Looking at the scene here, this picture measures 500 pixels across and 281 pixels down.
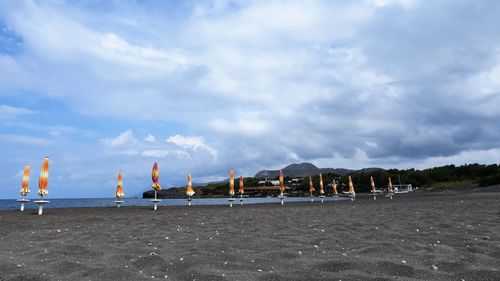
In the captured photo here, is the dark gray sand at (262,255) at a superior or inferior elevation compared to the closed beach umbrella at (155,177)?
inferior

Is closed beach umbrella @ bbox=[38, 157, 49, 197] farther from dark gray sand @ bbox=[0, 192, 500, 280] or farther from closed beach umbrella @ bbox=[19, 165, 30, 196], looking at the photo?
dark gray sand @ bbox=[0, 192, 500, 280]

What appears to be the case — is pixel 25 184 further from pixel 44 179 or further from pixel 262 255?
pixel 262 255

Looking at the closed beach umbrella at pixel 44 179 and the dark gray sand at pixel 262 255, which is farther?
the closed beach umbrella at pixel 44 179

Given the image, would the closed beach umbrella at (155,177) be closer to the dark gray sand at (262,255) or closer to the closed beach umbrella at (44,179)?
the closed beach umbrella at (44,179)

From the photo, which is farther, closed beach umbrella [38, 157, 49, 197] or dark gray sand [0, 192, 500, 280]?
closed beach umbrella [38, 157, 49, 197]

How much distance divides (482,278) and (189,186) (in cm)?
2878

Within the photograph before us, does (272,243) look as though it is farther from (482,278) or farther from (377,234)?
(482,278)

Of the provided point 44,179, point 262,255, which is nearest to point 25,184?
point 44,179

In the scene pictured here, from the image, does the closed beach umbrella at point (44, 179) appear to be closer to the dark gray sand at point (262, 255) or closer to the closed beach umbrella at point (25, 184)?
the closed beach umbrella at point (25, 184)

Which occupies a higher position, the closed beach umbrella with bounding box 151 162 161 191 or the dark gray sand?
the closed beach umbrella with bounding box 151 162 161 191

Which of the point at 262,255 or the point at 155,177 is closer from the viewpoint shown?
the point at 262,255

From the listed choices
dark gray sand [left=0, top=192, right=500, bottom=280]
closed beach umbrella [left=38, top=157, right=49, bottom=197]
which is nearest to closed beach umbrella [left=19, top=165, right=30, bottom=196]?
closed beach umbrella [left=38, top=157, right=49, bottom=197]

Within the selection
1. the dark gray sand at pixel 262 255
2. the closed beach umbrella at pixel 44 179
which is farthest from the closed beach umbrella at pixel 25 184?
the dark gray sand at pixel 262 255

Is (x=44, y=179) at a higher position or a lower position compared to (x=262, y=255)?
higher
